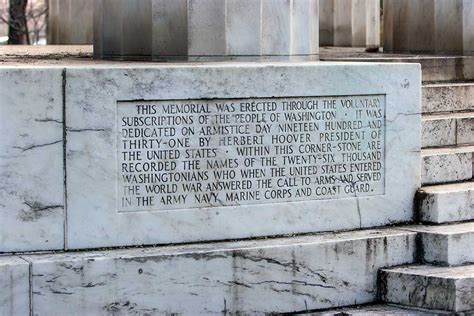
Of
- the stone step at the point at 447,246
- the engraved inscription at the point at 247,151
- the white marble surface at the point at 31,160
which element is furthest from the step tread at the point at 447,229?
the white marble surface at the point at 31,160

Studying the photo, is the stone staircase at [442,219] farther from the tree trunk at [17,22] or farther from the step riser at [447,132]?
the tree trunk at [17,22]

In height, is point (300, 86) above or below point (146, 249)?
above

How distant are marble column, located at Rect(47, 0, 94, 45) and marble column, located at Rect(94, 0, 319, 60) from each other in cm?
769

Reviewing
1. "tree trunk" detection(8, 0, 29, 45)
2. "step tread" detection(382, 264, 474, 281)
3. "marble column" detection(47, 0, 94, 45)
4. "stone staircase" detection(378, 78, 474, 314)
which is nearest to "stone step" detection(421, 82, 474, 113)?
"stone staircase" detection(378, 78, 474, 314)

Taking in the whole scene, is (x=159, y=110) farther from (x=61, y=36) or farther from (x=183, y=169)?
(x=61, y=36)

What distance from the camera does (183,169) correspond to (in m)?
9.95

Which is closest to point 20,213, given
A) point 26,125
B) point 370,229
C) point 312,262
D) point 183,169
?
point 26,125

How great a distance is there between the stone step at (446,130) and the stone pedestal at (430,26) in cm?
249

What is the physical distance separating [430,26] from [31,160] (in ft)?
22.9

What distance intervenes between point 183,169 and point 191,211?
1.14ft

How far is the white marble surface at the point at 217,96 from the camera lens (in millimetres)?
9578

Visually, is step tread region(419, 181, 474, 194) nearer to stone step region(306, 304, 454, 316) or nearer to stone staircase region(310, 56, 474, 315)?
stone staircase region(310, 56, 474, 315)

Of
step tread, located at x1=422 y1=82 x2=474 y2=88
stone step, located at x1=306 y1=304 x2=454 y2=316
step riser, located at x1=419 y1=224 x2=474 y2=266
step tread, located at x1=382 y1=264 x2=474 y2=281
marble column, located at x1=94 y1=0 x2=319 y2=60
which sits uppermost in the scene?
marble column, located at x1=94 y1=0 x2=319 y2=60

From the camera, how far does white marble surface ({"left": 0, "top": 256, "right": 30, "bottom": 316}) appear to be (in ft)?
29.8
